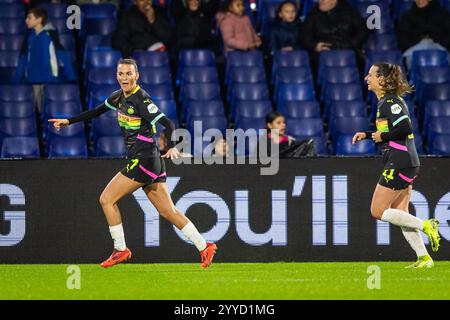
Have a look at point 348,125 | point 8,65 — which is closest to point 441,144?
point 348,125

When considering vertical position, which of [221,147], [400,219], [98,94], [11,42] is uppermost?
[11,42]

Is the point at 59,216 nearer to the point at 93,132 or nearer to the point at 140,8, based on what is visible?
the point at 93,132

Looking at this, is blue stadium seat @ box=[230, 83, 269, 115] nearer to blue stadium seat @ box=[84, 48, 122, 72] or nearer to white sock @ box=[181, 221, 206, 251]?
blue stadium seat @ box=[84, 48, 122, 72]

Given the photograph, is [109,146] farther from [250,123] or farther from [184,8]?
[184,8]

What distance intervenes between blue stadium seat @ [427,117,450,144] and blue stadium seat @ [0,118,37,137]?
5148mm

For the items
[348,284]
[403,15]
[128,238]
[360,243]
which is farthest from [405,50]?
[348,284]

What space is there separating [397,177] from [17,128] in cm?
599

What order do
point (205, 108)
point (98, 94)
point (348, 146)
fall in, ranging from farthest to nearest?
1. point (205, 108)
2. point (98, 94)
3. point (348, 146)

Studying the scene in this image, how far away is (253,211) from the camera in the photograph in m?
12.5

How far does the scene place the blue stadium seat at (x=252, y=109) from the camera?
1559 centimetres

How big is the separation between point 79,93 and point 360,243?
498 cm

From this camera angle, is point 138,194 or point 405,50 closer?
point 138,194

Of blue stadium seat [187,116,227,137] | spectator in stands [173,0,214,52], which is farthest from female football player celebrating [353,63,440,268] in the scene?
spectator in stands [173,0,214,52]

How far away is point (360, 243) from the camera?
12492mm
